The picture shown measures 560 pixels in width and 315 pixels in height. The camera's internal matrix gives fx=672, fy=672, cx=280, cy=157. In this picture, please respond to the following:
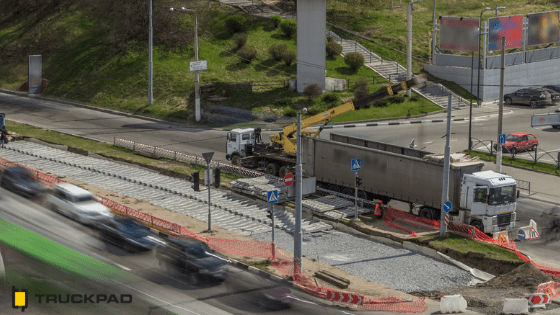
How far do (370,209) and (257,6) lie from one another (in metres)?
49.3

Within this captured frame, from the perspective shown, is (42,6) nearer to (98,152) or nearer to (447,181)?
(98,152)

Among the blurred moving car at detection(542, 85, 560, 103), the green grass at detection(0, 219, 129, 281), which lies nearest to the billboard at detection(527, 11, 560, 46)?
the blurred moving car at detection(542, 85, 560, 103)

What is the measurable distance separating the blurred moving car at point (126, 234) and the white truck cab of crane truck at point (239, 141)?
597 inches

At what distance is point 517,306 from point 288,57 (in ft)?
161

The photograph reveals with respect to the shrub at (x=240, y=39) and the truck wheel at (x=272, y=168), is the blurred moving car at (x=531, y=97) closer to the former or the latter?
the shrub at (x=240, y=39)

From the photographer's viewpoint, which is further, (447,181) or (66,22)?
(66,22)

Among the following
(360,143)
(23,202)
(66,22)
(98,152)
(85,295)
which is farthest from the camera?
(66,22)

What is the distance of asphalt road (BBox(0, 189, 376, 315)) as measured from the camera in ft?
78.2

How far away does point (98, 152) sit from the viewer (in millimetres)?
47875

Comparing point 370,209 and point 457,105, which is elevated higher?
point 457,105

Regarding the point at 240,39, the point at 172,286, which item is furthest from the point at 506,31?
the point at 172,286

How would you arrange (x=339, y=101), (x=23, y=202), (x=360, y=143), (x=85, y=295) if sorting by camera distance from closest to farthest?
(x=85, y=295) → (x=23, y=202) → (x=360, y=143) → (x=339, y=101)

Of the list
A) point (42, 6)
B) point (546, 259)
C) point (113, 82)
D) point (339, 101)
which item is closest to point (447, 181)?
point (546, 259)

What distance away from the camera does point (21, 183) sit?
36.4 metres
